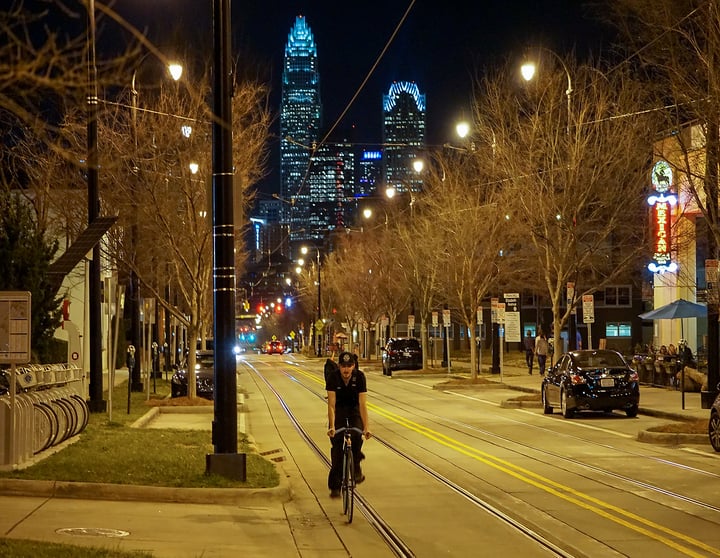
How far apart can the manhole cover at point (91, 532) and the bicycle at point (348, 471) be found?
2563 millimetres

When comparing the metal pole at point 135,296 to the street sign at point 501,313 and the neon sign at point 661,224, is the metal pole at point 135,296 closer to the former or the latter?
the street sign at point 501,313

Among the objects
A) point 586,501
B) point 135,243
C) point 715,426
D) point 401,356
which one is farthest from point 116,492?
point 401,356

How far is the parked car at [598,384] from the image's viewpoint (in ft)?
83.1

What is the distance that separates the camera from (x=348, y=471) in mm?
11844

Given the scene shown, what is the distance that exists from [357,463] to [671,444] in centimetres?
976

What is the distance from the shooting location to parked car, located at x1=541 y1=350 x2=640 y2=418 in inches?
997

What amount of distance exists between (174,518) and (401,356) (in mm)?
41628

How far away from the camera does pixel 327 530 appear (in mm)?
11578

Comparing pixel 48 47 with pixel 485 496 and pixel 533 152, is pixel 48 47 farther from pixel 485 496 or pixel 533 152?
pixel 533 152

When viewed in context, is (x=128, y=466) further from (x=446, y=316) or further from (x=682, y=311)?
(x=446, y=316)

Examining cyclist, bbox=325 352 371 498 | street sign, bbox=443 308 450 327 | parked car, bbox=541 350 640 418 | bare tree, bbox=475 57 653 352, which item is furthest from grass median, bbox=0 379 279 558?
street sign, bbox=443 308 450 327

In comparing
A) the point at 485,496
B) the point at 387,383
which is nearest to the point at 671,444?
the point at 485,496

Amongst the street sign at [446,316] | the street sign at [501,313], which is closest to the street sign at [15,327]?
the street sign at [501,313]

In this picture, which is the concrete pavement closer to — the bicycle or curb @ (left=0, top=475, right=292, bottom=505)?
curb @ (left=0, top=475, right=292, bottom=505)
